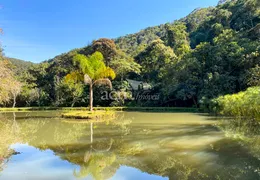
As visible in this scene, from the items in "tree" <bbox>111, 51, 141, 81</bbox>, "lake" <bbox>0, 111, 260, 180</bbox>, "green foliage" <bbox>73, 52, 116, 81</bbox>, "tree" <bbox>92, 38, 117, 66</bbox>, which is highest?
"tree" <bbox>92, 38, 117, 66</bbox>

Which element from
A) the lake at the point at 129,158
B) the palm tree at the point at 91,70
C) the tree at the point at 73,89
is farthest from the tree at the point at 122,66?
the lake at the point at 129,158

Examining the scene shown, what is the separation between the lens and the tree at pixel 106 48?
3381 centimetres

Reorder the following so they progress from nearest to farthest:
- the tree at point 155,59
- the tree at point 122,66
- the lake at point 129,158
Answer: the lake at point 129,158
the tree at point 122,66
the tree at point 155,59

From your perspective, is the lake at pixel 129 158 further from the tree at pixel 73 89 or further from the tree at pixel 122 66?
the tree at pixel 122 66

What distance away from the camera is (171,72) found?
29141 mm

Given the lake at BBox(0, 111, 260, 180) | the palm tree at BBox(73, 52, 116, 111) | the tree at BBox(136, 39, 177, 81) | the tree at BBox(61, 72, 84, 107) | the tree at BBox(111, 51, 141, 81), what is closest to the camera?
the lake at BBox(0, 111, 260, 180)

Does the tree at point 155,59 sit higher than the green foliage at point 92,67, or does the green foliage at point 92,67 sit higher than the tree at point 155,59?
the tree at point 155,59

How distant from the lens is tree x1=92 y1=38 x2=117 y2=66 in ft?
111

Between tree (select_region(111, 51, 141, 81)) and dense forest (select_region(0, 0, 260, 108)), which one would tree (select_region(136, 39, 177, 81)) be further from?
tree (select_region(111, 51, 141, 81))

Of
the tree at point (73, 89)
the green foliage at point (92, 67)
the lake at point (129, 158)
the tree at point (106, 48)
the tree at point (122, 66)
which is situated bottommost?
the lake at point (129, 158)

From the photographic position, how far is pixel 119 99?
31.0 meters

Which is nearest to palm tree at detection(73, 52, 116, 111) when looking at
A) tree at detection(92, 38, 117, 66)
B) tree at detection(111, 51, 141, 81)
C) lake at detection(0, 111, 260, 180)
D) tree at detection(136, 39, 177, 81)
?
lake at detection(0, 111, 260, 180)

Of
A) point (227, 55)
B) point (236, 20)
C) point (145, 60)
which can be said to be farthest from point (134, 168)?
point (236, 20)

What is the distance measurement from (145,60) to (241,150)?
3045cm
